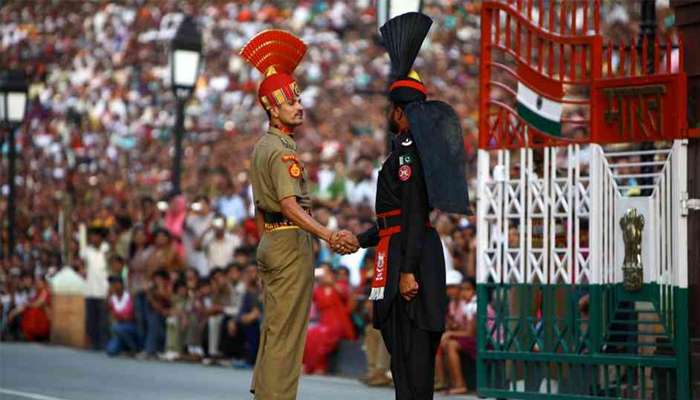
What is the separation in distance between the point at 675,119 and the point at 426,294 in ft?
9.97

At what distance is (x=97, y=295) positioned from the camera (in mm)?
24641

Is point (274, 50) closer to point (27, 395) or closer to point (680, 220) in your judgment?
point (680, 220)

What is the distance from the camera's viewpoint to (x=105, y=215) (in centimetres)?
2942

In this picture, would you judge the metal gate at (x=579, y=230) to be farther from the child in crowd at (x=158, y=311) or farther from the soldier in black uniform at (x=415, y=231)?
the child in crowd at (x=158, y=311)

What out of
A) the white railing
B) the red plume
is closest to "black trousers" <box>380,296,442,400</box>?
the red plume

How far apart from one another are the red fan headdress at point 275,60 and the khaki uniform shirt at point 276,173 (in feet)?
0.73

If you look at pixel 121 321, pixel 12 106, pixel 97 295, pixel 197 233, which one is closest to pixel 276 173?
pixel 197 233

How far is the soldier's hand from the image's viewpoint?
1014 centimetres

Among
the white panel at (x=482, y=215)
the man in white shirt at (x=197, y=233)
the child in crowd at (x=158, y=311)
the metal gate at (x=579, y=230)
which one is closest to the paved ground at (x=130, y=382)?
the child in crowd at (x=158, y=311)

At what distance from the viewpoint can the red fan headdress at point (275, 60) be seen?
34.4 ft

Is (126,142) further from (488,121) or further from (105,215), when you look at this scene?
(488,121)

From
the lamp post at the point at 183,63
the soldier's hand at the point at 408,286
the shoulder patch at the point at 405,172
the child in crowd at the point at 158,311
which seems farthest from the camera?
the lamp post at the point at 183,63

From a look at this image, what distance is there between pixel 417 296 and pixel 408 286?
0.10 meters

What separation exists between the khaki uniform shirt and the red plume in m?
0.42
